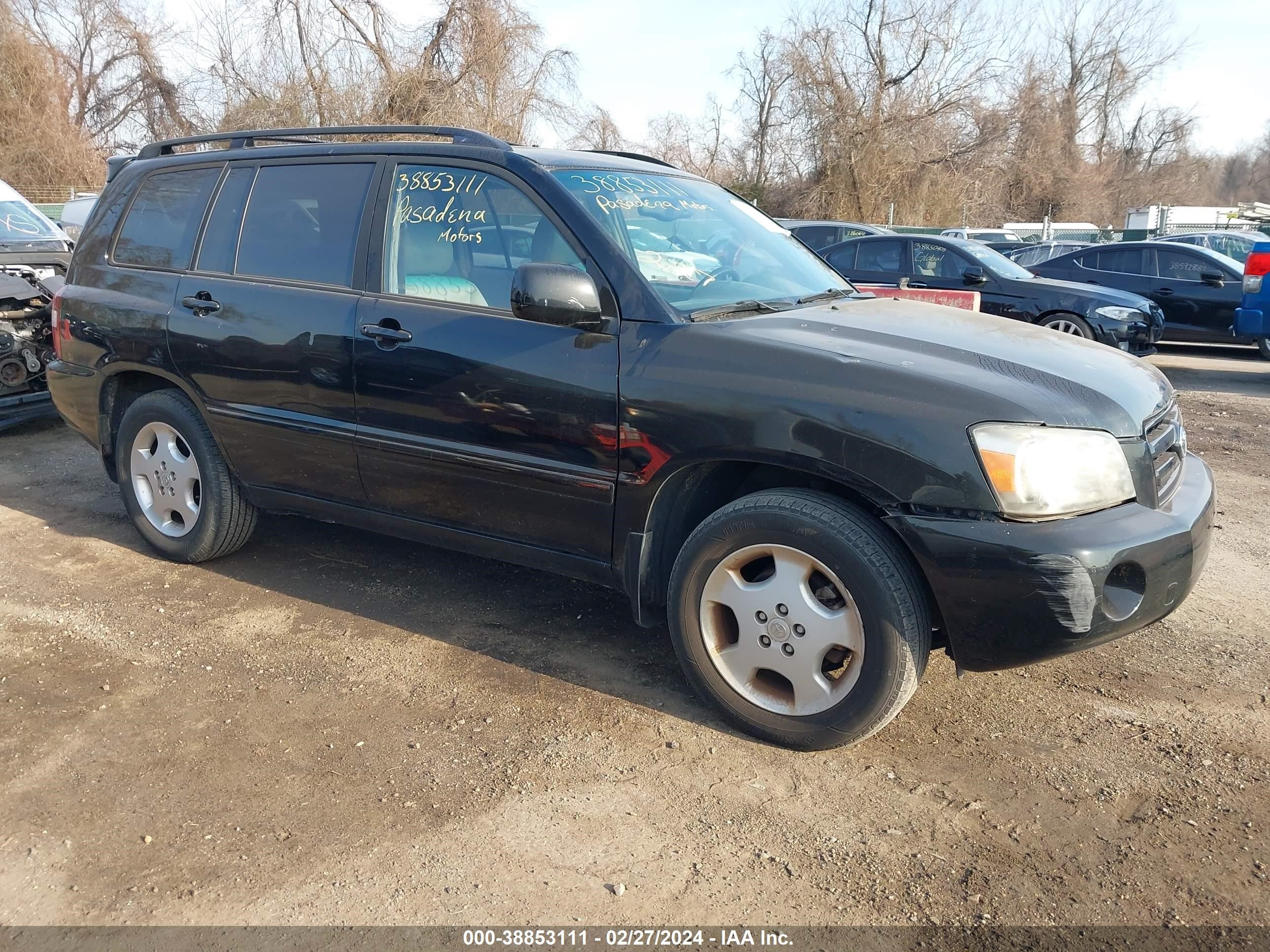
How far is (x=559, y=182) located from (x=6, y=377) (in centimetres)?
505

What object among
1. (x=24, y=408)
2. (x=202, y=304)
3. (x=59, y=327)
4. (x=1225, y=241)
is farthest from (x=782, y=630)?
(x=1225, y=241)

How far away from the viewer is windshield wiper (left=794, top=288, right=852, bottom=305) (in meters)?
3.79

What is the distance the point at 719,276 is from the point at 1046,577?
1599 mm

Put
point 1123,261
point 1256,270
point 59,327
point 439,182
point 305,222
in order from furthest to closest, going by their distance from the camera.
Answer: point 1123,261 → point 1256,270 → point 59,327 → point 305,222 → point 439,182

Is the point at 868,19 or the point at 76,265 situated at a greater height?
the point at 868,19

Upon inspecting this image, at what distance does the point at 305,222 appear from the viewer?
4.13 m

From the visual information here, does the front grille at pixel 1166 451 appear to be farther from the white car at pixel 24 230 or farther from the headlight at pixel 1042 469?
the white car at pixel 24 230

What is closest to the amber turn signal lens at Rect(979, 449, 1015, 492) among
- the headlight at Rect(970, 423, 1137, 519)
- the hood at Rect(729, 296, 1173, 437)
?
the headlight at Rect(970, 423, 1137, 519)

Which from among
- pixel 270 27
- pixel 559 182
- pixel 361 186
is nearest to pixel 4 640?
pixel 361 186

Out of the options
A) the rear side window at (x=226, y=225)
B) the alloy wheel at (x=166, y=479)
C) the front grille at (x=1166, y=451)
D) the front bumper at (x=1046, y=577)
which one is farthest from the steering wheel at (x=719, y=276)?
the alloy wheel at (x=166, y=479)

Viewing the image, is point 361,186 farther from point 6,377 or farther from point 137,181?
point 6,377

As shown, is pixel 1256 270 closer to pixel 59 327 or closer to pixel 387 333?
pixel 387 333

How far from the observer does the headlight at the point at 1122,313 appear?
33.7 feet

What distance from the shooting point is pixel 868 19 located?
33875 mm
